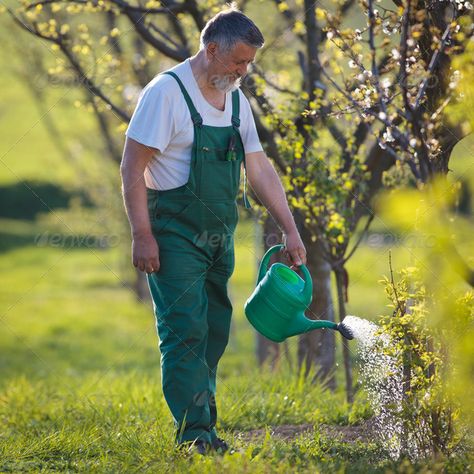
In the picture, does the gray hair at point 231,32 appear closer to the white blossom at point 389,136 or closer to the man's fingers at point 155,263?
the white blossom at point 389,136

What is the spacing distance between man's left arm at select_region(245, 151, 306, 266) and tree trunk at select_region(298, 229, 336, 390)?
1.58 meters

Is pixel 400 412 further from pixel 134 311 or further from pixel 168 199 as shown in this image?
pixel 134 311

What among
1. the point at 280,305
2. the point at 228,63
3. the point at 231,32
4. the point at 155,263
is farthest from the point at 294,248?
the point at 231,32

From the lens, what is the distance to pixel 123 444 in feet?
13.4

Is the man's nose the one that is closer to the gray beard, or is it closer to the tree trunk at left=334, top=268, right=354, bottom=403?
the gray beard

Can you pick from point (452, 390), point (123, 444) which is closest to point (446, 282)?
point (452, 390)

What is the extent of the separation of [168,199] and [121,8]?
87.1 inches

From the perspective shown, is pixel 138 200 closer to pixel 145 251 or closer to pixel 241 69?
pixel 145 251

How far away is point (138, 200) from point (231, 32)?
800 mm

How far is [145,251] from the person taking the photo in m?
3.88

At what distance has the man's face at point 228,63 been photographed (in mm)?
3869

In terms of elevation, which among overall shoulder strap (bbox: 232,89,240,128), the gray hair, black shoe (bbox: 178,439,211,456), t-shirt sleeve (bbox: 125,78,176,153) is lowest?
black shoe (bbox: 178,439,211,456)

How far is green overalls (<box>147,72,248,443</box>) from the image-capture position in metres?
3.95

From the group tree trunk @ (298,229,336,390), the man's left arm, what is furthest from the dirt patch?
tree trunk @ (298,229,336,390)
